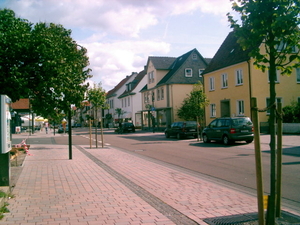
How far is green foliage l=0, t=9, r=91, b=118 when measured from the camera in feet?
41.3

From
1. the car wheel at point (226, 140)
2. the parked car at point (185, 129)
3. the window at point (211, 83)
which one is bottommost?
the car wheel at point (226, 140)

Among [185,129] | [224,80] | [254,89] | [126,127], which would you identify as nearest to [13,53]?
[185,129]

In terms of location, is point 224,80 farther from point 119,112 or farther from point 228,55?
point 119,112

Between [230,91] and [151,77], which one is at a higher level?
[151,77]

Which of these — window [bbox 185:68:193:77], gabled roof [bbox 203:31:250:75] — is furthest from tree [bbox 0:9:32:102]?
window [bbox 185:68:193:77]

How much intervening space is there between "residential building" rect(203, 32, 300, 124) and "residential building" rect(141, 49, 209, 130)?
9148mm

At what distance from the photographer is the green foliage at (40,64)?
1259 cm

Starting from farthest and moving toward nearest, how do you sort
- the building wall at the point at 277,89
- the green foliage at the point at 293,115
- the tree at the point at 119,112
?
the tree at the point at 119,112 → the building wall at the point at 277,89 → the green foliage at the point at 293,115

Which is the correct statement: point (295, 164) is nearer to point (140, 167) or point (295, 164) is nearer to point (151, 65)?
point (140, 167)

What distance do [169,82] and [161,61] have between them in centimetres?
769

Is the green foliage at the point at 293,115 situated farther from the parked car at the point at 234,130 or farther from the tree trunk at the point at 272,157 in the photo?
the tree trunk at the point at 272,157

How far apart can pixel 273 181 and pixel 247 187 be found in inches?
129

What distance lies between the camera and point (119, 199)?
6.39 meters

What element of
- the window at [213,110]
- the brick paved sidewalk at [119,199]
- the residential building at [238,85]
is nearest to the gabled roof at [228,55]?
the residential building at [238,85]
